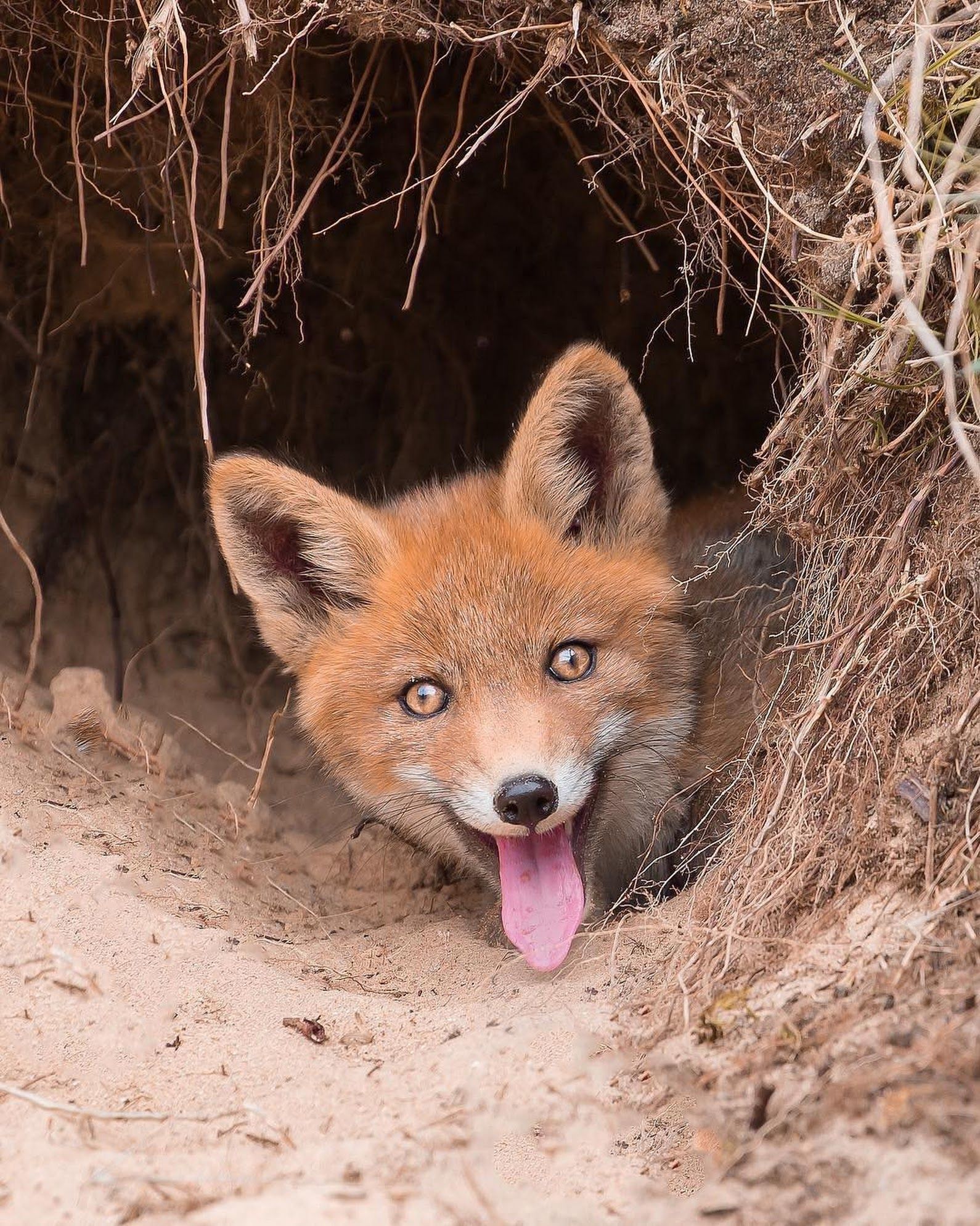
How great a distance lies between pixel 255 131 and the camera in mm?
4523

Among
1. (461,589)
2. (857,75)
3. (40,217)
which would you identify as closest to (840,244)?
(857,75)

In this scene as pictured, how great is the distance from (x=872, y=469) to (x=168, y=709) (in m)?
3.74

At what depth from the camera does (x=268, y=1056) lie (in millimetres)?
2426

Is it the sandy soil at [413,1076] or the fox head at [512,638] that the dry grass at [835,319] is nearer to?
the sandy soil at [413,1076]

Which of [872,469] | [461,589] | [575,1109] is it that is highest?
[872,469]

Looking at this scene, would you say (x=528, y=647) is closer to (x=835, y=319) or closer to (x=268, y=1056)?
(x=835, y=319)

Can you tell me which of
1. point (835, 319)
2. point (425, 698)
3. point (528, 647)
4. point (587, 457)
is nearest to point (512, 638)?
point (528, 647)

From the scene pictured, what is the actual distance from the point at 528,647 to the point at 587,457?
28.0 inches

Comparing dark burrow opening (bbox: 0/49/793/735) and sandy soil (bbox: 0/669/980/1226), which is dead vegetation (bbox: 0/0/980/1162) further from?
dark burrow opening (bbox: 0/49/793/735)

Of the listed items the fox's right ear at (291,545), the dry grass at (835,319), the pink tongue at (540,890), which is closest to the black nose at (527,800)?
the pink tongue at (540,890)

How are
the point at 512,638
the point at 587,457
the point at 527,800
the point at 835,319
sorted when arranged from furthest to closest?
1. the point at 587,457
2. the point at 512,638
3. the point at 527,800
4. the point at 835,319

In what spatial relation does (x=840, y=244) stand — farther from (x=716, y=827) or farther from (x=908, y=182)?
(x=716, y=827)

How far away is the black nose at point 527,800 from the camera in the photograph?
2.89 metres

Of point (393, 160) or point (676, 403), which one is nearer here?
point (393, 160)
